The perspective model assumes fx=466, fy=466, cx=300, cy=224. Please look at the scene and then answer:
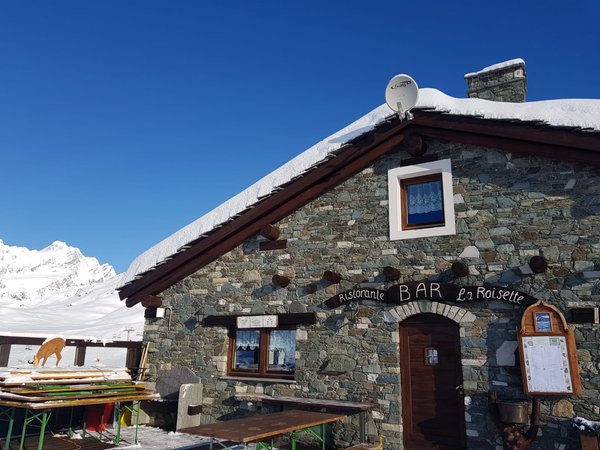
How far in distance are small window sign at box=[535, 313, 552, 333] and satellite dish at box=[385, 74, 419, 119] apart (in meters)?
3.75

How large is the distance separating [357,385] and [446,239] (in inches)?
108

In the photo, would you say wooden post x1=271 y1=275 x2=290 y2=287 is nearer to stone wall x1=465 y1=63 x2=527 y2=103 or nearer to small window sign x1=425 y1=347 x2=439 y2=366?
small window sign x1=425 y1=347 x2=439 y2=366

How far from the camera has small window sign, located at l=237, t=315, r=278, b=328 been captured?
860cm

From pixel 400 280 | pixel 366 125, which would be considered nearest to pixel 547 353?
pixel 400 280

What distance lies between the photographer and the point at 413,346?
734 centimetres

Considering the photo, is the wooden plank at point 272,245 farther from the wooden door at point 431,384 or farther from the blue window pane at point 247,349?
the wooden door at point 431,384

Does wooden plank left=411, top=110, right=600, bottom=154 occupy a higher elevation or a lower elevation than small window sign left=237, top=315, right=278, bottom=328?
higher

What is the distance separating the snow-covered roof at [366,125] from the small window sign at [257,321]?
2014 millimetres

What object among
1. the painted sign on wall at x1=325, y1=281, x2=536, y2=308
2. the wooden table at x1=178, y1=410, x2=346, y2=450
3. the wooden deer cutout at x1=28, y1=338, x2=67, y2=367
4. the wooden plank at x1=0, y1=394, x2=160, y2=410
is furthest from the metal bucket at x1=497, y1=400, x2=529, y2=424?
the wooden deer cutout at x1=28, y1=338, x2=67, y2=367

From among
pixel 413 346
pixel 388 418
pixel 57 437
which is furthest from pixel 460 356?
pixel 57 437

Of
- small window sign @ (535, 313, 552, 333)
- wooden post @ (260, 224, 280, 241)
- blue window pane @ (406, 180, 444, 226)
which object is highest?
blue window pane @ (406, 180, 444, 226)

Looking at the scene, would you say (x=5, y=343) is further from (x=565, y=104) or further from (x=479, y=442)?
(x=565, y=104)

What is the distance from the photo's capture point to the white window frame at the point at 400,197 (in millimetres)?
7430

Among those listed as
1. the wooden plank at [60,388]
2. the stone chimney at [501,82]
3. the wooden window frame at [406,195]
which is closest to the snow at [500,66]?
the stone chimney at [501,82]
